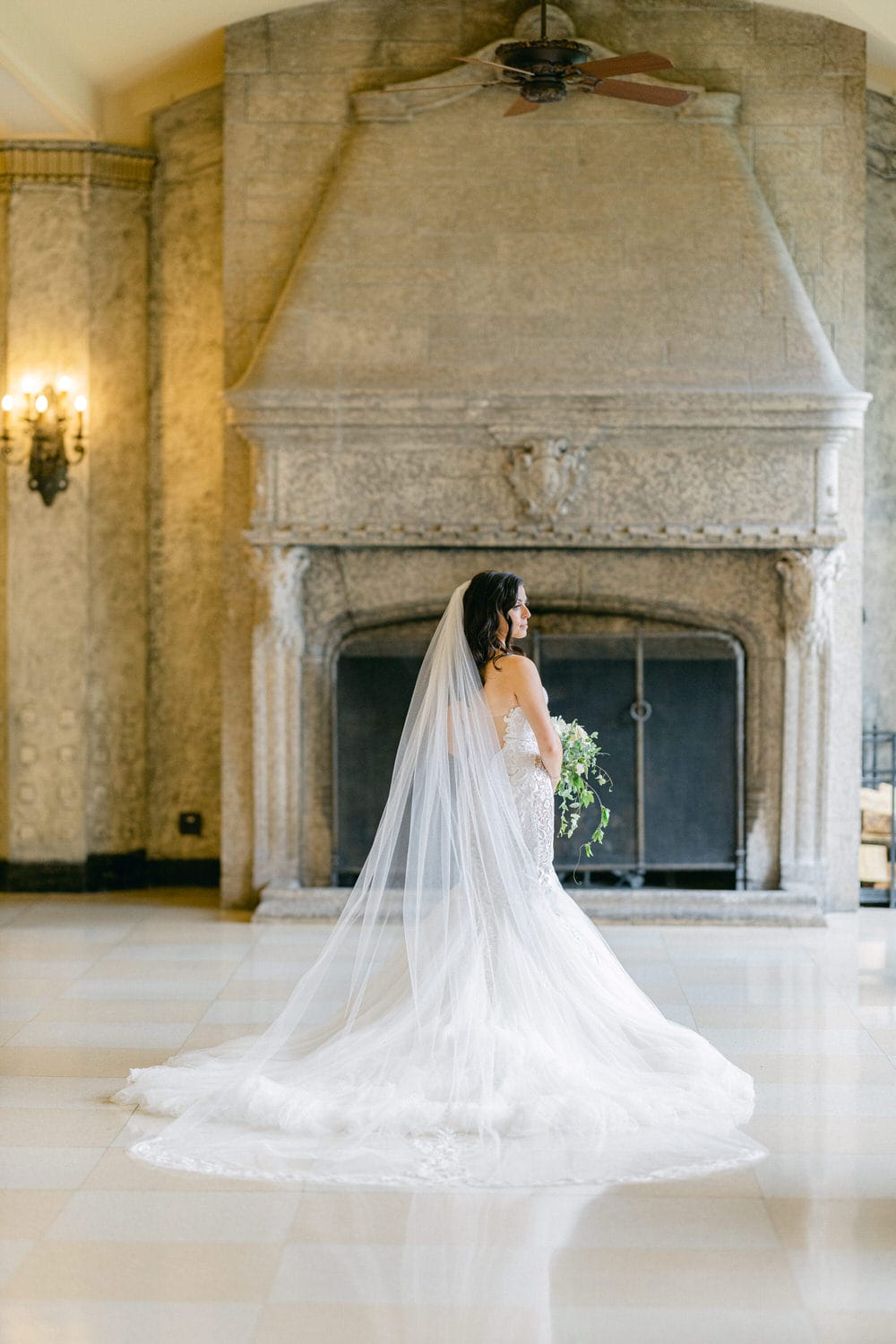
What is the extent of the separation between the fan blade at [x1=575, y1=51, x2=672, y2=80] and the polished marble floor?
3379 millimetres

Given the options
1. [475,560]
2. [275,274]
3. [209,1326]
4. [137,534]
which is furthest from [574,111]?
[209,1326]

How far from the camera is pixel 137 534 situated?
8.52 metres

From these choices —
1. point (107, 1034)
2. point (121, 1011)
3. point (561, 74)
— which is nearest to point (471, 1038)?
point (107, 1034)

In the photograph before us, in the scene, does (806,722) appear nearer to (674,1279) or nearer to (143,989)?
(143,989)

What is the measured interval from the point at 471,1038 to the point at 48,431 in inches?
188

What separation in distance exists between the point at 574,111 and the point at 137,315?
2.52 metres

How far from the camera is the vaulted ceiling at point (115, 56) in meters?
7.07

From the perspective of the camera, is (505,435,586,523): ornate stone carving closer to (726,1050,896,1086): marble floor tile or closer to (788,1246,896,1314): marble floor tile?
(726,1050,896,1086): marble floor tile

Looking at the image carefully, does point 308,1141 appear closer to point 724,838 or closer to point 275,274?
point 724,838

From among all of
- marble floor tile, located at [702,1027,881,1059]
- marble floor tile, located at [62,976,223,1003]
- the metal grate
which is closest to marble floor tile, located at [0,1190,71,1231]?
marble floor tile, located at [62,976,223,1003]

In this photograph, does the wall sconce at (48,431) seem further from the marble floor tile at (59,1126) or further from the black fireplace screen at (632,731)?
the marble floor tile at (59,1126)

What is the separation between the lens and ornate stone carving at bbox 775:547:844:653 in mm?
7707

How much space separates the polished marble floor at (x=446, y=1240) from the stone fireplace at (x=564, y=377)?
2761 mm

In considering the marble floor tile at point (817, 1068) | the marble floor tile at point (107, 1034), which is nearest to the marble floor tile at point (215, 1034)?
the marble floor tile at point (107, 1034)
